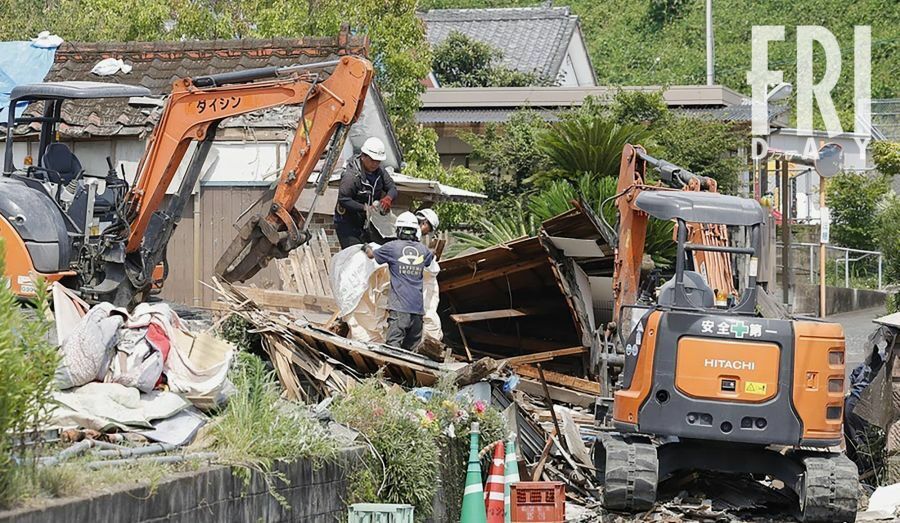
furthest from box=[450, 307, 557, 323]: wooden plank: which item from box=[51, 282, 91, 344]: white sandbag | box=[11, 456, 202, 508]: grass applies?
box=[11, 456, 202, 508]: grass

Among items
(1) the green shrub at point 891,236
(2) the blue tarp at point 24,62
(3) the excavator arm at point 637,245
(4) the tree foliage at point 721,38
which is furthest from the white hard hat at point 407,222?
(4) the tree foliage at point 721,38

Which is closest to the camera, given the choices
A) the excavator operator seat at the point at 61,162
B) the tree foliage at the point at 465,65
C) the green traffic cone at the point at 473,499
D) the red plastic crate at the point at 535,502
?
the green traffic cone at the point at 473,499

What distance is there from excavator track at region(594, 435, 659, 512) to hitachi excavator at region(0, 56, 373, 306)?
4.11 m

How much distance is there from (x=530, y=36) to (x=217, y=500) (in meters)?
46.1

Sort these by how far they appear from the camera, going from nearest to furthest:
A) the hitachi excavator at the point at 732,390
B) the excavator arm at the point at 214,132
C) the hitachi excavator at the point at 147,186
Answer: the hitachi excavator at the point at 147,186, the hitachi excavator at the point at 732,390, the excavator arm at the point at 214,132

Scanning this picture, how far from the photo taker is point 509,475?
488 inches

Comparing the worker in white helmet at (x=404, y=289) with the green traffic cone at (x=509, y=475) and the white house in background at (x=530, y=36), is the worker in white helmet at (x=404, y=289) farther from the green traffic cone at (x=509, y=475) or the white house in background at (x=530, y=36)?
the white house in background at (x=530, y=36)

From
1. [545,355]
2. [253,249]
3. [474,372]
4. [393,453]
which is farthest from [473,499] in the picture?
[545,355]

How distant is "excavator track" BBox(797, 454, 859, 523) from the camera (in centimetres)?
1270

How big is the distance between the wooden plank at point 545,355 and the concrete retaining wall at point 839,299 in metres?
14.0

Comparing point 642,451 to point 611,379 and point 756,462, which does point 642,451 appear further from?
point 611,379

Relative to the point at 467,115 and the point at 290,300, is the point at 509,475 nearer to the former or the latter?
the point at 290,300

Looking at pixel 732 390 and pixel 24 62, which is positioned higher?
pixel 24 62

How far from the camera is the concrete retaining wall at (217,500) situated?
6555mm
